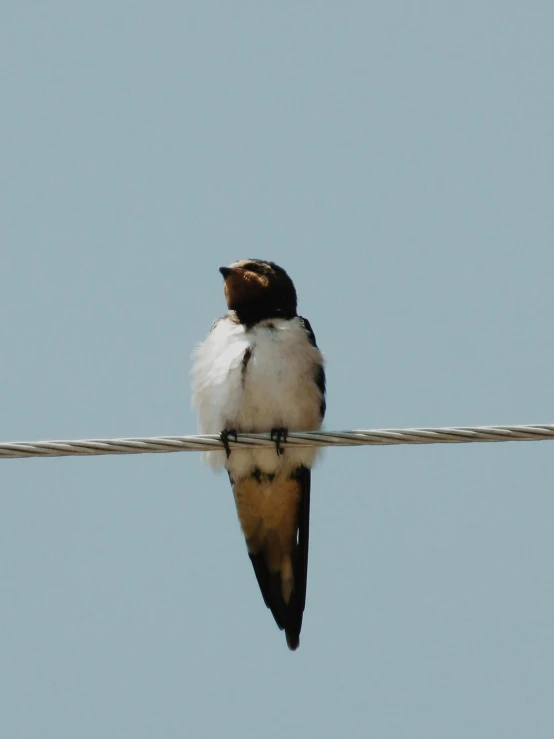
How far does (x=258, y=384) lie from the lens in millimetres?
6734

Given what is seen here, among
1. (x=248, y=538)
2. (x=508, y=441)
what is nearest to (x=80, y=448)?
(x=508, y=441)

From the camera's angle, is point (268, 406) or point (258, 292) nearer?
point (268, 406)

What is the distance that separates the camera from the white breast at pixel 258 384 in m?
6.74

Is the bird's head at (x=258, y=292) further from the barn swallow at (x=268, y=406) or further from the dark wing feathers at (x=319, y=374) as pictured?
the dark wing feathers at (x=319, y=374)

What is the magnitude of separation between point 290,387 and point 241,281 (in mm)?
872

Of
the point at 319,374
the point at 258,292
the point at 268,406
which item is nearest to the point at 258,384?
the point at 268,406

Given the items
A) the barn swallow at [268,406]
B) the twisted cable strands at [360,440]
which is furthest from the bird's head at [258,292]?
the twisted cable strands at [360,440]

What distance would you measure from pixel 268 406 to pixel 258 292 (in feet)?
2.85

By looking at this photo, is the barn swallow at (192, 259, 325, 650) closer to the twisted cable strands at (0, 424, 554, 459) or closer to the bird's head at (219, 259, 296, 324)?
the bird's head at (219, 259, 296, 324)

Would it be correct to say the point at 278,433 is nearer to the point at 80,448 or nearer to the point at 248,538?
the point at 248,538

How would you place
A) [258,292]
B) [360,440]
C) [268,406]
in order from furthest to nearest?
[258,292] → [268,406] → [360,440]

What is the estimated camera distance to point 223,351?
6902 mm

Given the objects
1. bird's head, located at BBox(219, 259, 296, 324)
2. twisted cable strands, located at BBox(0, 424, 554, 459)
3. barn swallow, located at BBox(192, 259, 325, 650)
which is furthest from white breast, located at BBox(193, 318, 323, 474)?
twisted cable strands, located at BBox(0, 424, 554, 459)

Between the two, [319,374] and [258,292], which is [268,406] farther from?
[258,292]
